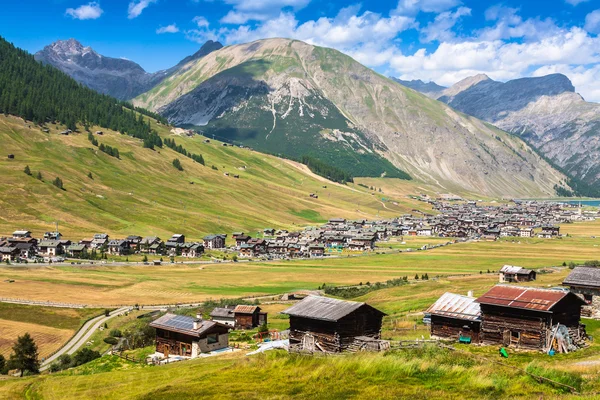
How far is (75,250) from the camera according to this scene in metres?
156

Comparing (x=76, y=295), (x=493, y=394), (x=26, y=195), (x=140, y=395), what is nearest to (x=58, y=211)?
(x=26, y=195)

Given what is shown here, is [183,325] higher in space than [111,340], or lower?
higher

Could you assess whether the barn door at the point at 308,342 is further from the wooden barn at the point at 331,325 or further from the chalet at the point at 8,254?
the chalet at the point at 8,254

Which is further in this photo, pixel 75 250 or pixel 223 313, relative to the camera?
pixel 75 250

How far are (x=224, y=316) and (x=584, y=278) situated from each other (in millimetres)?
47077

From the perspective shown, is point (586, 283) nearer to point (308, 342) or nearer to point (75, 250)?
point (308, 342)

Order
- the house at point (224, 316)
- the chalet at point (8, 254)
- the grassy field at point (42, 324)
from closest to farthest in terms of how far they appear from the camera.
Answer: the grassy field at point (42, 324), the house at point (224, 316), the chalet at point (8, 254)

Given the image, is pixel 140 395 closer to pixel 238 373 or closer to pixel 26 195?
pixel 238 373

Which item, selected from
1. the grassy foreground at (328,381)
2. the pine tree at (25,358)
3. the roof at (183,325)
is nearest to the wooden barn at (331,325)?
the grassy foreground at (328,381)

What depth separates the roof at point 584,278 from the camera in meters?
59.4

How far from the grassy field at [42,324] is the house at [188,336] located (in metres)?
17.3

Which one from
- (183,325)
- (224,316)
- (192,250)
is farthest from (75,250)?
(183,325)

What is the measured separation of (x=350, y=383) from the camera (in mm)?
32688

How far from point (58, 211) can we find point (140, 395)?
171m
